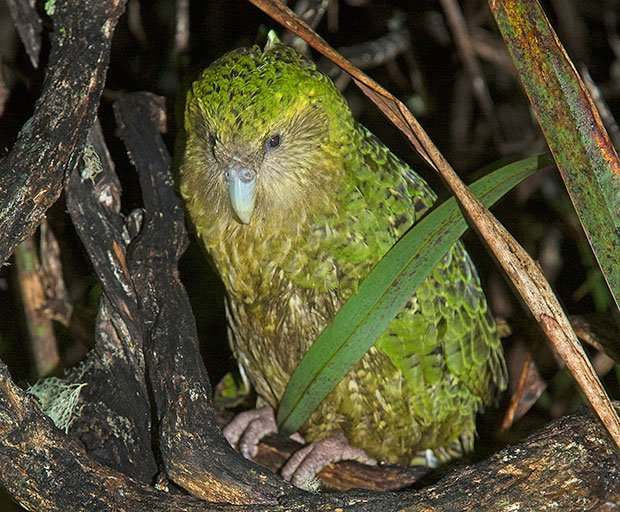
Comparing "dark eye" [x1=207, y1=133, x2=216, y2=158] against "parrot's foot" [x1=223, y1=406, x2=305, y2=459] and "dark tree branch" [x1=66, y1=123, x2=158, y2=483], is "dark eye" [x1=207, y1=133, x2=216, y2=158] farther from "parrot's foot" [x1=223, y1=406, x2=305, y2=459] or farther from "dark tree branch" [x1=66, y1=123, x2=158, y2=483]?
"parrot's foot" [x1=223, y1=406, x2=305, y2=459]

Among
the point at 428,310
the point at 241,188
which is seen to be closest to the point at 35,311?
the point at 241,188

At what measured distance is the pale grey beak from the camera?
6.25ft

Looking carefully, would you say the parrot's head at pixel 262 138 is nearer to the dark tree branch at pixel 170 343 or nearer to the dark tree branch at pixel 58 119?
the dark tree branch at pixel 170 343

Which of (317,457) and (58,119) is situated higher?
(58,119)

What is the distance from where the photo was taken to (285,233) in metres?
2.09

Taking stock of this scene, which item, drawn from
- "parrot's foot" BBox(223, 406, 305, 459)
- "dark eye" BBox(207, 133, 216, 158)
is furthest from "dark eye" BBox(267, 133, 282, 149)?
"parrot's foot" BBox(223, 406, 305, 459)

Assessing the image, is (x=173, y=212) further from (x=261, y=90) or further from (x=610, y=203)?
(x=610, y=203)

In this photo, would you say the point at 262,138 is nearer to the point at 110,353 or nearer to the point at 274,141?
the point at 274,141

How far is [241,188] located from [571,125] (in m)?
0.73

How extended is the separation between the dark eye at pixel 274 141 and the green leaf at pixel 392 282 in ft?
1.19

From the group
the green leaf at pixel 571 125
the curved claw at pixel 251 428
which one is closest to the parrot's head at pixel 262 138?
the green leaf at pixel 571 125

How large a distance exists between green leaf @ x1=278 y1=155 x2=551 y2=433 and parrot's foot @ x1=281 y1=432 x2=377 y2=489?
0.39m

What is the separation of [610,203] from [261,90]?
2.56 feet

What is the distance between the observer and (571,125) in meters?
1.74
